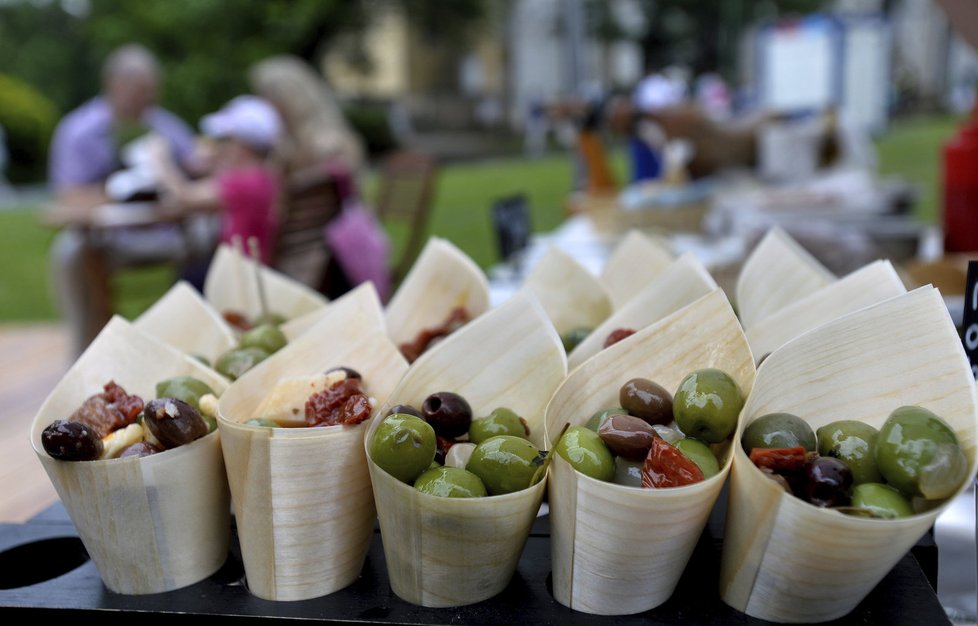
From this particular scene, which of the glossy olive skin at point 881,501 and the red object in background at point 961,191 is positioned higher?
the glossy olive skin at point 881,501

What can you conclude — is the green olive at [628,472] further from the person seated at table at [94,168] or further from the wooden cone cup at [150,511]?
the person seated at table at [94,168]

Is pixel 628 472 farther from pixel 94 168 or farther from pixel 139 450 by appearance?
pixel 94 168

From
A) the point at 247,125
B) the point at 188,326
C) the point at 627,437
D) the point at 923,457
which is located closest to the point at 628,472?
the point at 627,437

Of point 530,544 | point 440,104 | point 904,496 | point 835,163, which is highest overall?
point 904,496

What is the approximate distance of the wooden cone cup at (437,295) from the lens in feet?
4.49

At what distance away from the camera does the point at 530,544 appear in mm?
1034

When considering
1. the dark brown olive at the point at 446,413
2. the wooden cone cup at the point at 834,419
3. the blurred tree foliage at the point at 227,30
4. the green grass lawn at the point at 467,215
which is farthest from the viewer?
the blurred tree foliage at the point at 227,30

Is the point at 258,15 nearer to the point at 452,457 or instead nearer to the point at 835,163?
the point at 835,163

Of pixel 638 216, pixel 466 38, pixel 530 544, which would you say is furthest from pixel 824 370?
pixel 466 38

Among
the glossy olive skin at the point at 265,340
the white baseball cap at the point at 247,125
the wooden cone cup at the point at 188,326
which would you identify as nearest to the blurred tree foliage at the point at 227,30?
the white baseball cap at the point at 247,125

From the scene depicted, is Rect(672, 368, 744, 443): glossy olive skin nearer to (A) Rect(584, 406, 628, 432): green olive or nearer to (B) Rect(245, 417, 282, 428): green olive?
(A) Rect(584, 406, 628, 432): green olive

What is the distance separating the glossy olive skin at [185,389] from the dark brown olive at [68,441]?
0.50 ft

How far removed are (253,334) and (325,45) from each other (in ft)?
59.1

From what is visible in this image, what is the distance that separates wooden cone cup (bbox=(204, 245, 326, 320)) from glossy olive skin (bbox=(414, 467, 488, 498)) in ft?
2.20
